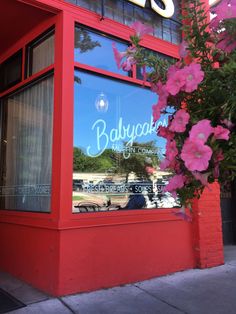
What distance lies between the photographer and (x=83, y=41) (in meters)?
5.52

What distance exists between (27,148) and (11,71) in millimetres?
1413

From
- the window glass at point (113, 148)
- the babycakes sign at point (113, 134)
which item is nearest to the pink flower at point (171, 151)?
the window glass at point (113, 148)

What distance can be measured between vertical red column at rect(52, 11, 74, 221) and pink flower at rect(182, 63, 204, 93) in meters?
3.38

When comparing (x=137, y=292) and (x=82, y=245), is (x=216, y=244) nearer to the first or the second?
(x=137, y=292)

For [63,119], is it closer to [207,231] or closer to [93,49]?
[93,49]

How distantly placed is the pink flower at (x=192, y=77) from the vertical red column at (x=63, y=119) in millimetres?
3383

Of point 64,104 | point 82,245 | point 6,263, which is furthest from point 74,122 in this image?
point 6,263

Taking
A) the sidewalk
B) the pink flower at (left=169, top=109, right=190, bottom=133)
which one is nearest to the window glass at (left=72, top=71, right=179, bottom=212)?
the sidewalk

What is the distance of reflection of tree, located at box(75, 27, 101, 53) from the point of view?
17.8ft

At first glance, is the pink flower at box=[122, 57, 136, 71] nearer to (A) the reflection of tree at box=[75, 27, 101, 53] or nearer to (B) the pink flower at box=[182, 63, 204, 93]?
(B) the pink flower at box=[182, 63, 204, 93]

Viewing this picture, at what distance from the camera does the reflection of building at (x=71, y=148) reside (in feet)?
16.5

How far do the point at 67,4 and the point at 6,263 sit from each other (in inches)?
152

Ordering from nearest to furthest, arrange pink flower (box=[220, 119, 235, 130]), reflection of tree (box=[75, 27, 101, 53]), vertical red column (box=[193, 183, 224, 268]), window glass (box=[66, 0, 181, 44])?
pink flower (box=[220, 119, 235, 130]) → reflection of tree (box=[75, 27, 101, 53]) → window glass (box=[66, 0, 181, 44]) → vertical red column (box=[193, 183, 224, 268])

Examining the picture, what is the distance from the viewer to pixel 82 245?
4.99m
